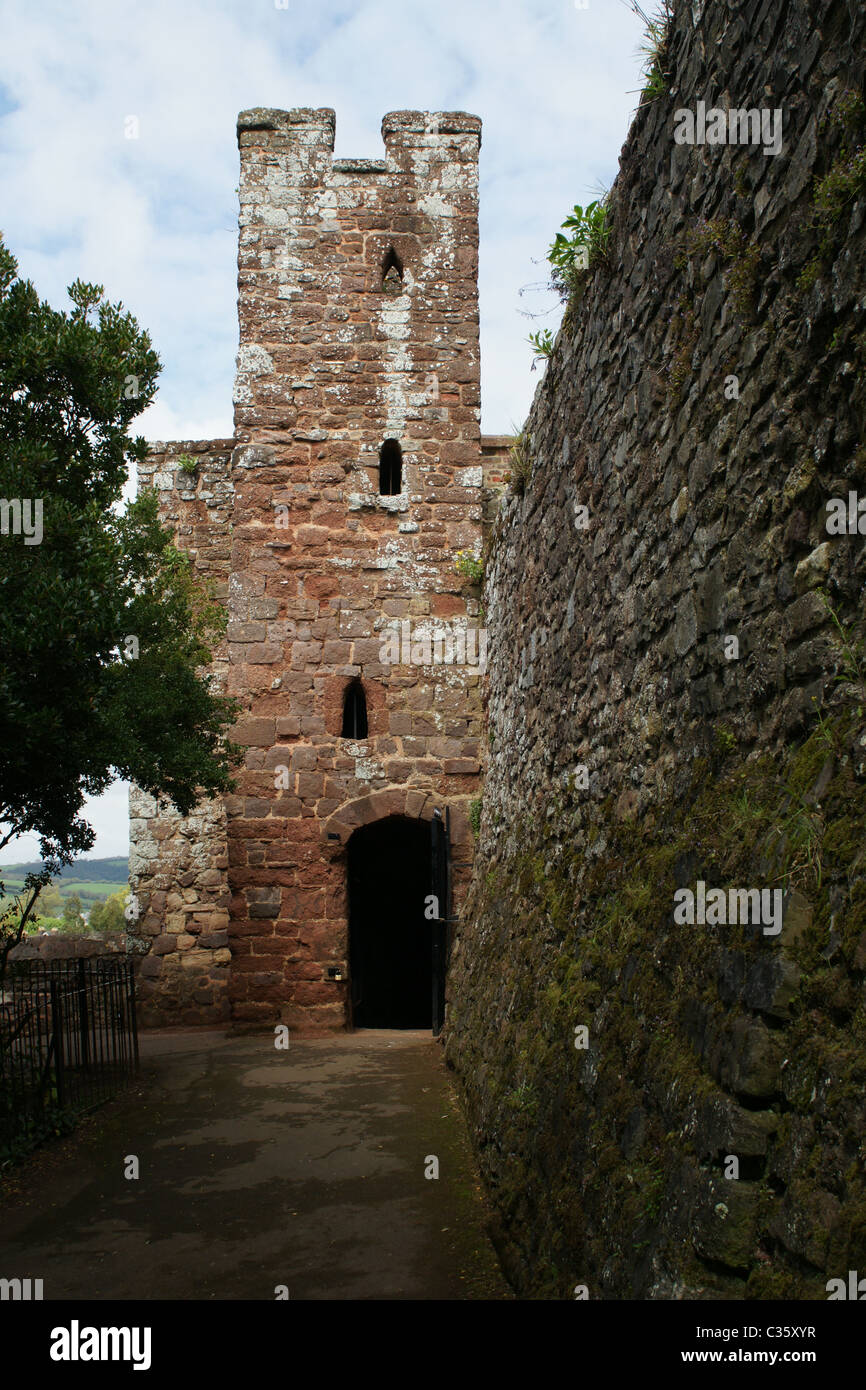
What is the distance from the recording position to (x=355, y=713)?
962 centimetres

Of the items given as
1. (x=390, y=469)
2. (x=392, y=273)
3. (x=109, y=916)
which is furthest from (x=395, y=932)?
(x=109, y=916)

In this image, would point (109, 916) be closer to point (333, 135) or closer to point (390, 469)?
point (390, 469)

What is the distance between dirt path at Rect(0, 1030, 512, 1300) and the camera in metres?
3.86

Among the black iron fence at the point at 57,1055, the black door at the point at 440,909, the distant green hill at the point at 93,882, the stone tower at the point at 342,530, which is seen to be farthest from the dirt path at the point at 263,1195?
the distant green hill at the point at 93,882

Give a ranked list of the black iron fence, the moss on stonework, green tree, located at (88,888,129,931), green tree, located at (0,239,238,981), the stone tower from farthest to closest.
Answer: green tree, located at (88,888,129,931), the stone tower, the black iron fence, green tree, located at (0,239,238,981), the moss on stonework

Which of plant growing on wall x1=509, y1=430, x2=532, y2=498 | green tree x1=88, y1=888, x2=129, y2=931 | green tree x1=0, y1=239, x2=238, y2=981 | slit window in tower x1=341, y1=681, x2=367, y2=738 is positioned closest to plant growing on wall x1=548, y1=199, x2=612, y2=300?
plant growing on wall x1=509, y1=430, x2=532, y2=498

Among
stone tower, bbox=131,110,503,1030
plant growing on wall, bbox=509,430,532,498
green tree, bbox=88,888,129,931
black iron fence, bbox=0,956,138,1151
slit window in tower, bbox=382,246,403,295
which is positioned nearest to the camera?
black iron fence, bbox=0,956,138,1151

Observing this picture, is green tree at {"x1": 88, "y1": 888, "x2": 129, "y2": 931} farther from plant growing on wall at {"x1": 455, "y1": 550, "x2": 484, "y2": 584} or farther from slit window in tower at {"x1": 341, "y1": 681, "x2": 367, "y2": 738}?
plant growing on wall at {"x1": 455, "y1": 550, "x2": 484, "y2": 584}

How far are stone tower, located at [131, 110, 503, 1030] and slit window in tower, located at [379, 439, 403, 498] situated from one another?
0.02 metres

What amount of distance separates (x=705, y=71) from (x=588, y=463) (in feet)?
5.57

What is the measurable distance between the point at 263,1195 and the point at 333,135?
967 cm

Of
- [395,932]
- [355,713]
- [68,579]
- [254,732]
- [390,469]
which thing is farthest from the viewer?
[395,932]

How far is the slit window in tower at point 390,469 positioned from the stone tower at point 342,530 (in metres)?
0.02
